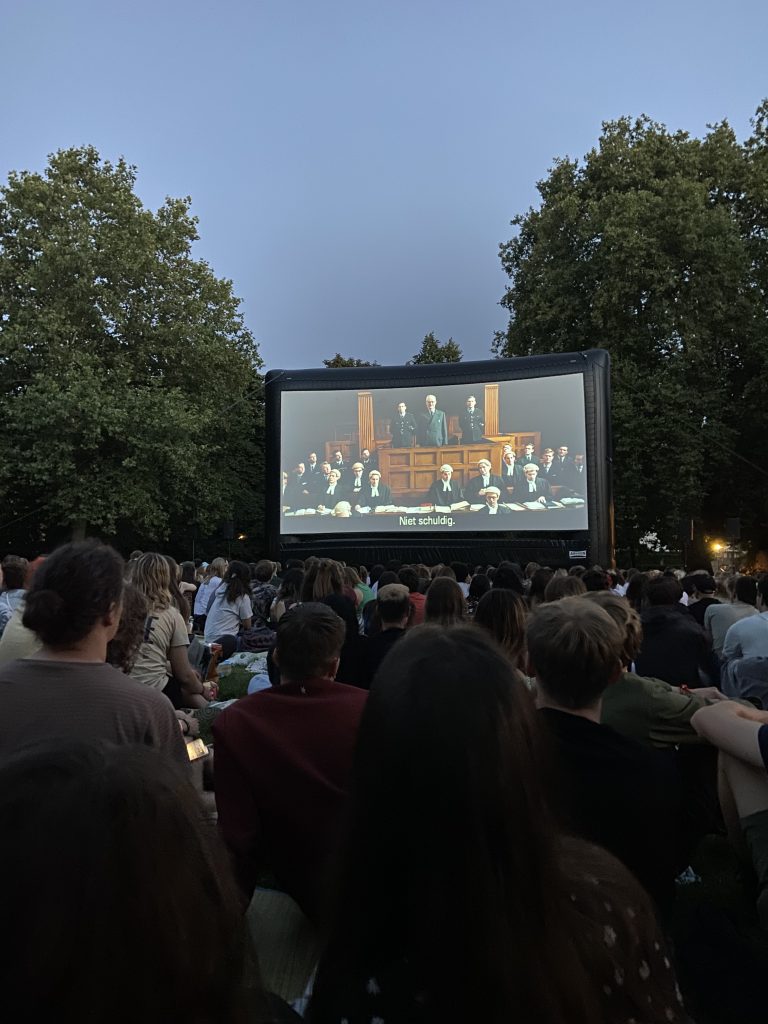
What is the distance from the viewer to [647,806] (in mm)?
1979

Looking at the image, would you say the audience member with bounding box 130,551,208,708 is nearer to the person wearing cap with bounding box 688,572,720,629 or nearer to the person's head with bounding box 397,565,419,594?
the person's head with bounding box 397,565,419,594

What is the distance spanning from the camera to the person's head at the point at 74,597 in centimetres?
224

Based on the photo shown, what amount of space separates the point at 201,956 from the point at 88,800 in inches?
7.3

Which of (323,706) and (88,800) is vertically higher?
(88,800)

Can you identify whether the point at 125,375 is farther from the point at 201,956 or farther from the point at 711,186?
the point at 201,956

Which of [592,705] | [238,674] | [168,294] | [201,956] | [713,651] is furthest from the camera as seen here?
[168,294]

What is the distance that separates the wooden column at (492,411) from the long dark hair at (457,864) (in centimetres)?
1625

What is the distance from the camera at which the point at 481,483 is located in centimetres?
1698

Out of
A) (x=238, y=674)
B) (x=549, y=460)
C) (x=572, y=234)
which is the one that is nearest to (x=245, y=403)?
(x=572, y=234)

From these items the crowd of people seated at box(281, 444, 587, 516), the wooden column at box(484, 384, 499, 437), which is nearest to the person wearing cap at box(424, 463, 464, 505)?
the crowd of people seated at box(281, 444, 587, 516)

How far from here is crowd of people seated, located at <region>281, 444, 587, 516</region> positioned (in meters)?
16.5

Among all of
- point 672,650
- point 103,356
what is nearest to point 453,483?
point 103,356

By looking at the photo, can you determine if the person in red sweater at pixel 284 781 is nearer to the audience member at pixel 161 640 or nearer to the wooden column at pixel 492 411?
the audience member at pixel 161 640

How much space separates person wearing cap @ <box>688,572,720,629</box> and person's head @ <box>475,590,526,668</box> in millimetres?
3418
